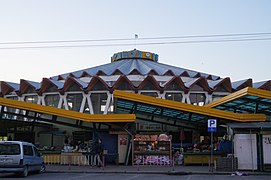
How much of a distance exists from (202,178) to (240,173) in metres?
2.91

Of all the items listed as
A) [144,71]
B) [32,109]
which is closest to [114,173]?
[32,109]

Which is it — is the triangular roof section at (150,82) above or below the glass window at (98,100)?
above

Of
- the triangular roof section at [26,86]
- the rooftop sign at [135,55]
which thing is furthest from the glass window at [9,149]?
the rooftop sign at [135,55]

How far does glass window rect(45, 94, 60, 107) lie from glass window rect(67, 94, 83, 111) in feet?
5.38

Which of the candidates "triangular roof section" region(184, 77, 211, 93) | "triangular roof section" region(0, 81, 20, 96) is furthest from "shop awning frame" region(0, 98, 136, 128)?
"triangular roof section" region(0, 81, 20, 96)

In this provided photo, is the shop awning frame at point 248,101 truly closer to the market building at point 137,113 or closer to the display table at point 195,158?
the market building at point 137,113

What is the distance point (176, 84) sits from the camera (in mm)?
45250

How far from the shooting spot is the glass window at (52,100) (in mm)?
46406

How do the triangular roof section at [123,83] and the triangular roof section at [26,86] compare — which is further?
the triangular roof section at [26,86]

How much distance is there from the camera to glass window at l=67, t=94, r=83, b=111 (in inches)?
1777

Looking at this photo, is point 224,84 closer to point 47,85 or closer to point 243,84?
point 243,84

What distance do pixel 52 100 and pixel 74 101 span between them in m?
3.19

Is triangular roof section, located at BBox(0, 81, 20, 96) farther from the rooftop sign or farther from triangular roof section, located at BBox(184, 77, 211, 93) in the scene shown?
triangular roof section, located at BBox(184, 77, 211, 93)

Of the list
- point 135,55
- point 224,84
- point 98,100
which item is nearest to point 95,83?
point 98,100
